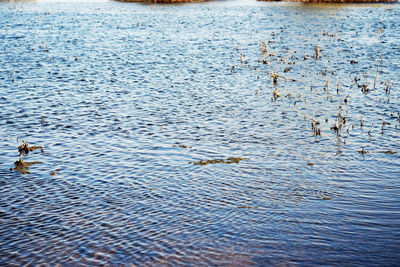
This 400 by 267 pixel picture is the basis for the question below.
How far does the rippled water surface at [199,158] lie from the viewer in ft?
23.4

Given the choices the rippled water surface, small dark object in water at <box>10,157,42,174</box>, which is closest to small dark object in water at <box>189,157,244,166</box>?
the rippled water surface

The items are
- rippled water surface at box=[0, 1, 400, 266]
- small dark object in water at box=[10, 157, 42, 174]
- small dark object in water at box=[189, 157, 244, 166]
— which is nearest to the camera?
rippled water surface at box=[0, 1, 400, 266]

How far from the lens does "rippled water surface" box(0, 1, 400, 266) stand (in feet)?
23.4

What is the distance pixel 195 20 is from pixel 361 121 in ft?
107

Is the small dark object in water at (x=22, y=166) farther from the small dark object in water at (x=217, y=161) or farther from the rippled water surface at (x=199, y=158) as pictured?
the small dark object in water at (x=217, y=161)

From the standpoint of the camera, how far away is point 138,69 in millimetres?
22422

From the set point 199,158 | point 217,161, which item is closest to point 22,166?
point 199,158

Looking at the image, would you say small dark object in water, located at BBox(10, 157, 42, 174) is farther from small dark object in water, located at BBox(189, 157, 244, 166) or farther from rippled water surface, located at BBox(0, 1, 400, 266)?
small dark object in water, located at BBox(189, 157, 244, 166)

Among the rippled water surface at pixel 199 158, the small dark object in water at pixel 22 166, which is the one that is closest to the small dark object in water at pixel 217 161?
the rippled water surface at pixel 199 158

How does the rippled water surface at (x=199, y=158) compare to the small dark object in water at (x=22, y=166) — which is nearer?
the rippled water surface at (x=199, y=158)

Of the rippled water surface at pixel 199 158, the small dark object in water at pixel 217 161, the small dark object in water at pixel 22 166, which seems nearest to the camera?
the rippled water surface at pixel 199 158

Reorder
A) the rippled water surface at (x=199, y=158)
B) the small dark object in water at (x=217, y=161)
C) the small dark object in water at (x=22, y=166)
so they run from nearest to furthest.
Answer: the rippled water surface at (x=199, y=158)
the small dark object in water at (x=22, y=166)
the small dark object in water at (x=217, y=161)

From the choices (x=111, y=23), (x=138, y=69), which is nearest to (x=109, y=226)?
(x=138, y=69)

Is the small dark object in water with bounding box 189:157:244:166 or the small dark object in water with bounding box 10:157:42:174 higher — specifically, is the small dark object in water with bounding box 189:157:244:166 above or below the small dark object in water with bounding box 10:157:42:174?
below
